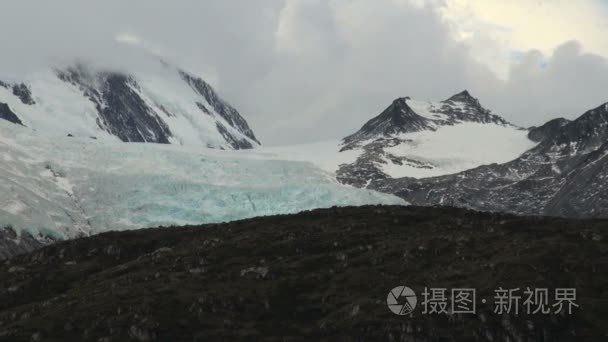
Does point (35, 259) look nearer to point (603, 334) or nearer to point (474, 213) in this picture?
point (474, 213)

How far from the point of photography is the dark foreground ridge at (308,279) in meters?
92.5

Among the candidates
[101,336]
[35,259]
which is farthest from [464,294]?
[35,259]

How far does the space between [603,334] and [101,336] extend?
1670 inches

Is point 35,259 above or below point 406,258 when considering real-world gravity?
above

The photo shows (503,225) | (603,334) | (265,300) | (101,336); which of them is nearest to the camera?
(603,334)

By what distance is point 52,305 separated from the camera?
352ft

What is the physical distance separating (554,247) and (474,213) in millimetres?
35225

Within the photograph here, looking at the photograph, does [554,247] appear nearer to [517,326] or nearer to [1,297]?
[517,326]

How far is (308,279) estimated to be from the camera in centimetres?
11075

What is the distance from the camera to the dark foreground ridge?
3642 inches

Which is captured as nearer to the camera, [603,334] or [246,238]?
[603,334]

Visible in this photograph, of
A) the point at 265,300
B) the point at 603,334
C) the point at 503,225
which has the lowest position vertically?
the point at 603,334

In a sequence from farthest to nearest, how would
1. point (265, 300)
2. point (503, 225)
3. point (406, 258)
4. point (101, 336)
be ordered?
point (503, 225) → point (406, 258) → point (265, 300) → point (101, 336)

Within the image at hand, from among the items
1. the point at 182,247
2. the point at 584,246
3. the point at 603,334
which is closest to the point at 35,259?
the point at 182,247
